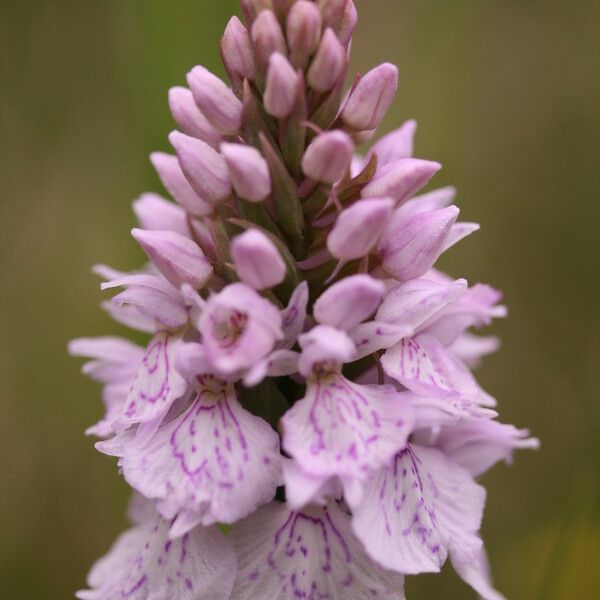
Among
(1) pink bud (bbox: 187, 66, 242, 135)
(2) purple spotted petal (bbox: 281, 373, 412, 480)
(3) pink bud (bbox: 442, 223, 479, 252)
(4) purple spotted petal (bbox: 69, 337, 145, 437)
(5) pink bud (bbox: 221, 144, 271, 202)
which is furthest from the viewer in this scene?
(4) purple spotted petal (bbox: 69, 337, 145, 437)

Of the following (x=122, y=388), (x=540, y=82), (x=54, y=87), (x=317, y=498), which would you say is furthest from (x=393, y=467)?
(x=540, y=82)

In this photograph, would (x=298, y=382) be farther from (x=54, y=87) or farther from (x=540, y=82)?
(x=540, y=82)

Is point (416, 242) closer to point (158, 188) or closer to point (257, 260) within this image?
point (257, 260)

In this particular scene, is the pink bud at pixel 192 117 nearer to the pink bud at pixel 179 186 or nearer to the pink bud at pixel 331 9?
the pink bud at pixel 179 186

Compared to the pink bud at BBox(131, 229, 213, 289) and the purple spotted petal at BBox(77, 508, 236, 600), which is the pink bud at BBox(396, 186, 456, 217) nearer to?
the pink bud at BBox(131, 229, 213, 289)

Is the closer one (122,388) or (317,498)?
(317,498)

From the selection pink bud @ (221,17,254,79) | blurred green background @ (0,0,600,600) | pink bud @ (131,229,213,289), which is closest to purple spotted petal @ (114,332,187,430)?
pink bud @ (131,229,213,289)

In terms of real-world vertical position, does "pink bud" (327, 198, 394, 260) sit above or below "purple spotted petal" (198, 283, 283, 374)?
above
